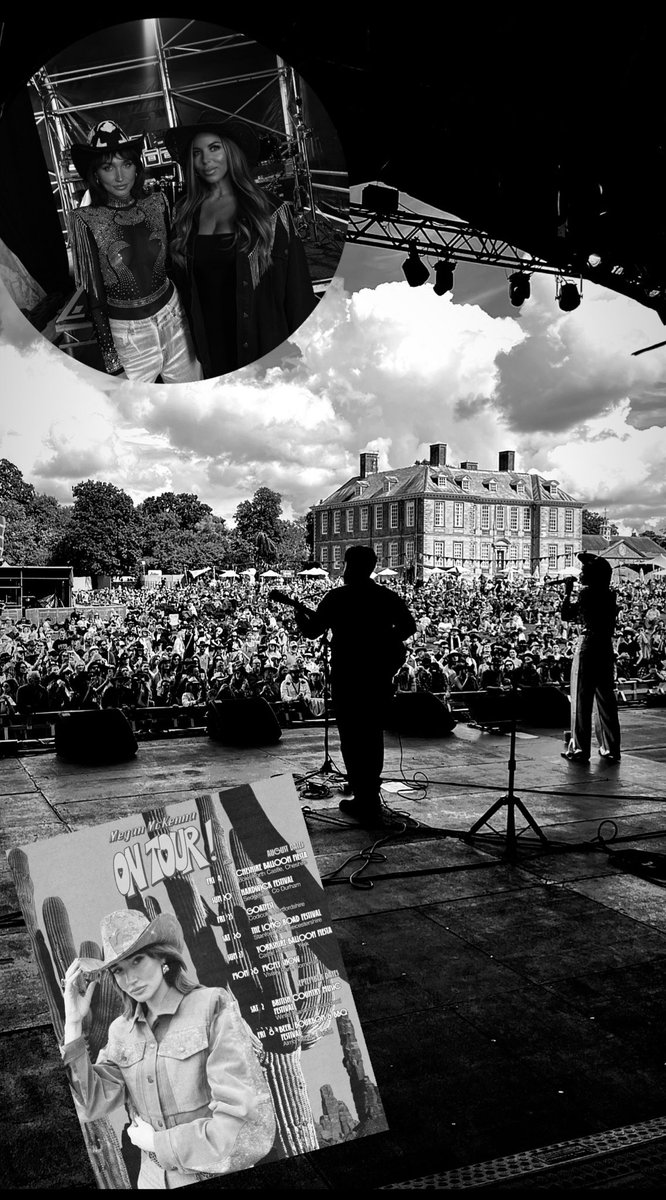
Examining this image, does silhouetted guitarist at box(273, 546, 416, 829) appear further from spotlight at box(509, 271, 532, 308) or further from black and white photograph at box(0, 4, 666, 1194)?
spotlight at box(509, 271, 532, 308)

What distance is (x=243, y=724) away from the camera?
7789mm

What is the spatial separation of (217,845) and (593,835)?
376cm

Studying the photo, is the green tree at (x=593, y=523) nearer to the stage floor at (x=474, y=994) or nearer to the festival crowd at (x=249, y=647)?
the festival crowd at (x=249, y=647)

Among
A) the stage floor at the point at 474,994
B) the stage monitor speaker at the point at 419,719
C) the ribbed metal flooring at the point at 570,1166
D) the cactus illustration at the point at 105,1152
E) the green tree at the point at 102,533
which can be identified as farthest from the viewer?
the green tree at the point at 102,533

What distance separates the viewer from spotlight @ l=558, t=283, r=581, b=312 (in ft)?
30.7

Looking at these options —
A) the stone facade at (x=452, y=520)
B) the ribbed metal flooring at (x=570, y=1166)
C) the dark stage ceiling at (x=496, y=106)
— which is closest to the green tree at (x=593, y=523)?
the stone facade at (x=452, y=520)

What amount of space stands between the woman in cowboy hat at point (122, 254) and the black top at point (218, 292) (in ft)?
0.51

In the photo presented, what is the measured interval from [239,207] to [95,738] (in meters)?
4.37

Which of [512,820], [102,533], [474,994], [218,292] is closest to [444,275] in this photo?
[102,533]

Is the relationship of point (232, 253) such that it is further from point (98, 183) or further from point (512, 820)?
point (512, 820)

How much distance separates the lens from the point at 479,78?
215 inches

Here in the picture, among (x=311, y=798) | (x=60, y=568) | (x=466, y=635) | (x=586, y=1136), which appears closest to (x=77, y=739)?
(x=311, y=798)

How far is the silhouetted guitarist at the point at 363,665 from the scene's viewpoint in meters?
5.01

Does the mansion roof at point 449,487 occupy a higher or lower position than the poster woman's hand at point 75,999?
higher
